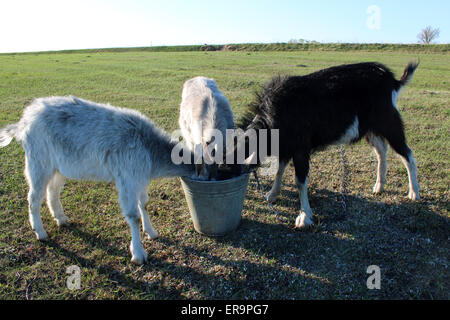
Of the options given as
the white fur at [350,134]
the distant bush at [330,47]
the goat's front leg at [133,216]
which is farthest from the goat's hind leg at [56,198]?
the distant bush at [330,47]

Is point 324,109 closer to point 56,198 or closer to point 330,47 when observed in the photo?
point 56,198

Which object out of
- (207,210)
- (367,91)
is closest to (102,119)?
A: (207,210)

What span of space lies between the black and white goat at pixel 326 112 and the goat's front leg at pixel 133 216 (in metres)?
1.74

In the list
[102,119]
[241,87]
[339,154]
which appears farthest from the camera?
[241,87]

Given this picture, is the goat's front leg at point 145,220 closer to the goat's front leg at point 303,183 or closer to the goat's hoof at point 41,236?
the goat's hoof at point 41,236

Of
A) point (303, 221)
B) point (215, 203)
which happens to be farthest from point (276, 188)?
point (215, 203)

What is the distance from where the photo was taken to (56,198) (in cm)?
445

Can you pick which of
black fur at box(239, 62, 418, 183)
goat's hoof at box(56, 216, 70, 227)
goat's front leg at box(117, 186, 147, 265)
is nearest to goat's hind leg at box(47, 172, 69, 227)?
Result: goat's hoof at box(56, 216, 70, 227)

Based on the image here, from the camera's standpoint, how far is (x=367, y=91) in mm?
4602

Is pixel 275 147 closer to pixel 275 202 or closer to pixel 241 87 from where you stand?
pixel 275 202

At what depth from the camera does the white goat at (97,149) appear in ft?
12.2

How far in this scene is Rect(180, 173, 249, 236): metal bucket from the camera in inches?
148

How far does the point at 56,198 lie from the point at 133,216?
148 centimetres
